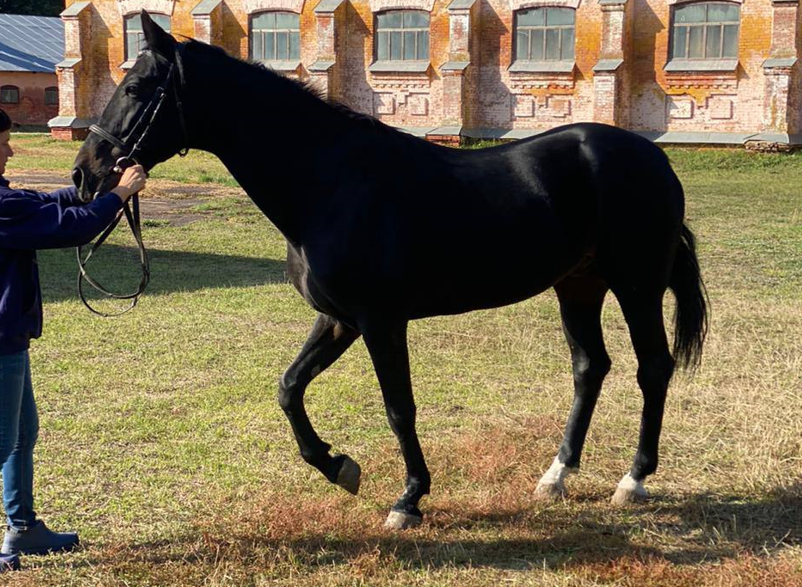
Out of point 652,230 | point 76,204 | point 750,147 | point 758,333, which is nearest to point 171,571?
point 76,204

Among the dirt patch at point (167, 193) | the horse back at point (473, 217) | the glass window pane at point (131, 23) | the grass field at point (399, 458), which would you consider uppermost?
the glass window pane at point (131, 23)

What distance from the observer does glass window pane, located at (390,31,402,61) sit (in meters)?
31.8

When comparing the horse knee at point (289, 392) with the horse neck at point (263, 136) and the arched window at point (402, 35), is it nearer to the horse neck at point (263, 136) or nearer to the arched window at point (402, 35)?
the horse neck at point (263, 136)

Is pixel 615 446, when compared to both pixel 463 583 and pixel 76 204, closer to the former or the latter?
pixel 463 583

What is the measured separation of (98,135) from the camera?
4.42 m

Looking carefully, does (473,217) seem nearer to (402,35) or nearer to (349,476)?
(349,476)

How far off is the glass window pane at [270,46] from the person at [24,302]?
30067 millimetres

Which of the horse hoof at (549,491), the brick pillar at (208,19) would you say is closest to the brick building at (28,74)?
the brick pillar at (208,19)

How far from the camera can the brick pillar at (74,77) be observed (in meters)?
35.0

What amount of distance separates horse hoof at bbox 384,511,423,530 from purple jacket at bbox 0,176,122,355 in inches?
71.8

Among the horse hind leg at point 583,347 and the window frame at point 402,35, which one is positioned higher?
the window frame at point 402,35

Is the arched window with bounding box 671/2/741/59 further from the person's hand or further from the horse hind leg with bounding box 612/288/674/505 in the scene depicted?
the person's hand

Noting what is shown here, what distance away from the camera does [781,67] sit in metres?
26.5

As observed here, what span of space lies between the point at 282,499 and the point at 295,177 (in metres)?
1.61
